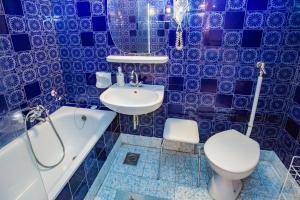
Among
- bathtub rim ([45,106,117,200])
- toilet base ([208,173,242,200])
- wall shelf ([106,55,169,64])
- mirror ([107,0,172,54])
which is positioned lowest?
toilet base ([208,173,242,200])

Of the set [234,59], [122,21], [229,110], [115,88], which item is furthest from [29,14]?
[229,110]

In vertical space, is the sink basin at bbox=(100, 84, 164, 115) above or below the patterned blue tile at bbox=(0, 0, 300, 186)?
below

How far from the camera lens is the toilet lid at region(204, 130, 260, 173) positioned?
1278 millimetres

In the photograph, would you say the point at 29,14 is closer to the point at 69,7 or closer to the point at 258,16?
the point at 69,7

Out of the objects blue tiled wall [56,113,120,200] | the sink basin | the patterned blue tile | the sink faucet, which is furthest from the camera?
the sink faucet

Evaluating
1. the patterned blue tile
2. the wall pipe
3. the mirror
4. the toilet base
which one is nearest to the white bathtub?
the patterned blue tile

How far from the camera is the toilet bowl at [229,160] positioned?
127 cm

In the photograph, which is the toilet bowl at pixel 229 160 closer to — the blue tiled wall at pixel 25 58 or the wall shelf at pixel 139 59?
the wall shelf at pixel 139 59

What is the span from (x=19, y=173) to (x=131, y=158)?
990mm

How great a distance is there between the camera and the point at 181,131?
165cm

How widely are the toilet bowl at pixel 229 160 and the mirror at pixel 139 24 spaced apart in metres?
0.99

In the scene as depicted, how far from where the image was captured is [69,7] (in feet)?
5.66

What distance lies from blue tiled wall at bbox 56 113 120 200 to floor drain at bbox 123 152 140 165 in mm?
216

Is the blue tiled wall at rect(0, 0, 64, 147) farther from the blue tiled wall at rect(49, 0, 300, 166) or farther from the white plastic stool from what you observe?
the white plastic stool
